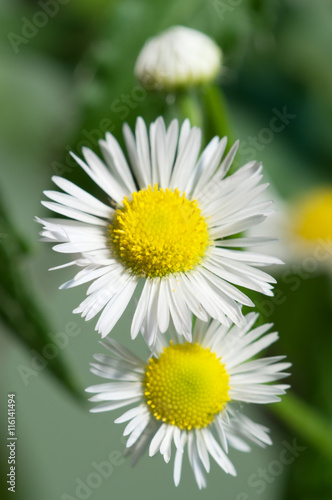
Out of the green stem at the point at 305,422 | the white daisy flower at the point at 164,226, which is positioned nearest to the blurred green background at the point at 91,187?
the green stem at the point at 305,422

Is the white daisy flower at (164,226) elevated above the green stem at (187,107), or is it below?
below

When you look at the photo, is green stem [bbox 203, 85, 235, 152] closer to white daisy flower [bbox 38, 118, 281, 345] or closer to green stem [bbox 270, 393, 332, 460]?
white daisy flower [bbox 38, 118, 281, 345]

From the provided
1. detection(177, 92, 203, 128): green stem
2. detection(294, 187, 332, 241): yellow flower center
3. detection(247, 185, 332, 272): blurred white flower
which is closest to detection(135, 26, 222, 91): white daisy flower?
detection(177, 92, 203, 128): green stem

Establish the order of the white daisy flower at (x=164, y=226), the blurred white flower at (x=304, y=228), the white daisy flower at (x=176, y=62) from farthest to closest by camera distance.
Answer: the blurred white flower at (x=304, y=228) < the white daisy flower at (x=176, y=62) < the white daisy flower at (x=164, y=226)

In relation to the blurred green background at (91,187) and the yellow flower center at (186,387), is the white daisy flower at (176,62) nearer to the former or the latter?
the blurred green background at (91,187)

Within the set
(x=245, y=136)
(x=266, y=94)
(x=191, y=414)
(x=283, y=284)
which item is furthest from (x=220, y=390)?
(x=266, y=94)

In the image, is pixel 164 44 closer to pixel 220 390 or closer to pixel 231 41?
pixel 231 41

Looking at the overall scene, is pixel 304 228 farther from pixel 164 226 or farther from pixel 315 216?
pixel 164 226

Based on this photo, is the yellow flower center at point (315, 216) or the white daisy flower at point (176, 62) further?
the yellow flower center at point (315, 216)
